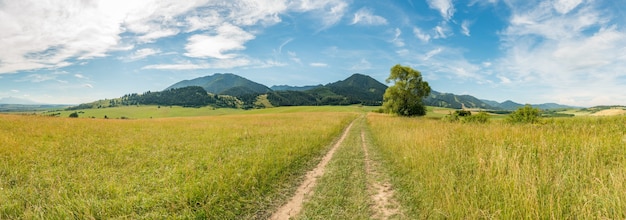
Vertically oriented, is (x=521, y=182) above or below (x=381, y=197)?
above

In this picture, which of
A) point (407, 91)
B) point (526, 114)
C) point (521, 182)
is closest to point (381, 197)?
point (521, 182)

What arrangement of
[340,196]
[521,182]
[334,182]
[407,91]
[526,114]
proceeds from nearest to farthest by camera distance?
[521,182] → [340,196] → [334,182] → [526,114] → [407,91]

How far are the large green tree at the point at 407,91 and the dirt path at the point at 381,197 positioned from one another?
45.5 metres

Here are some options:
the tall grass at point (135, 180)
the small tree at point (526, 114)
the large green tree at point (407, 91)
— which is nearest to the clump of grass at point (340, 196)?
the tall grass at point (135, 180)

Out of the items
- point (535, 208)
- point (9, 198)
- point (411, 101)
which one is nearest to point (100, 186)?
point (9, 198)

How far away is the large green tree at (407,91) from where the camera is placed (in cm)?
5203

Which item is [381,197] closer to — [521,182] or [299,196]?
[299,196]

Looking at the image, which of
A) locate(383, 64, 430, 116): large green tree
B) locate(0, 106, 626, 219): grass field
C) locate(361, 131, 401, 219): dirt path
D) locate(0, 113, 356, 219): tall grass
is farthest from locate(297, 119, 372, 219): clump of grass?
locate(383, 64, 430, 116): large green tree

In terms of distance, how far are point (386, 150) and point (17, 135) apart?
2061 centimetres

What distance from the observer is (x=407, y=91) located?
51844 mm

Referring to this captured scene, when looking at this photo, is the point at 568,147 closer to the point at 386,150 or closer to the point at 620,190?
the point at 620,190

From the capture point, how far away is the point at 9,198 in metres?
5.99

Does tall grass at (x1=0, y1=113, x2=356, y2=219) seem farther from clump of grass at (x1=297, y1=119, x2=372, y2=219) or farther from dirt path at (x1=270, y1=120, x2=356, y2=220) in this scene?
clump of grass at (x1=297, y1=119, x2=372, y2=219)

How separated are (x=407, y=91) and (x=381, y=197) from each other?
4890 cm
